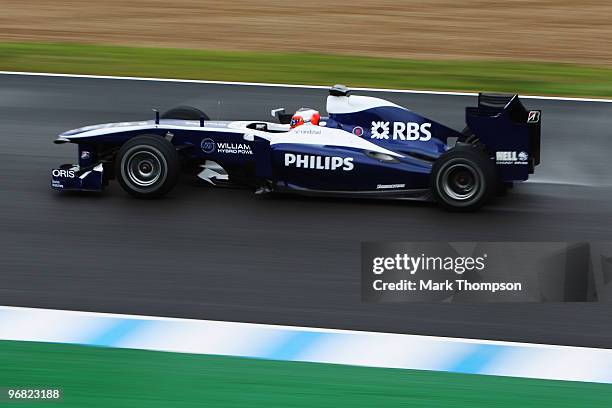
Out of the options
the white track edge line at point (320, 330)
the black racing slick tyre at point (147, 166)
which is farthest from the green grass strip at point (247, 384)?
the black racing slick tyre at point (147, 166)

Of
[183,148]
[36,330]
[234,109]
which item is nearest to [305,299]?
[36,330]

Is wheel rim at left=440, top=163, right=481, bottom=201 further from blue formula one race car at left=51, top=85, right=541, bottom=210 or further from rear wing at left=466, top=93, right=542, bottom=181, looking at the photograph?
rear wing at left=466, top=93, right=542, bottom=181

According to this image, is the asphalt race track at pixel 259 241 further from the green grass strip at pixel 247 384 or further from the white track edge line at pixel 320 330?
the green grass strip at pixel 247 384

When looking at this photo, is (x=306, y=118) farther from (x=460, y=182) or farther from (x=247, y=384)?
(x=247, y=384)

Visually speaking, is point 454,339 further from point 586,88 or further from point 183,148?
point 586,88

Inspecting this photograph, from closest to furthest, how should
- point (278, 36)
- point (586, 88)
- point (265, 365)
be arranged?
point (265, 365) < point (586, 88) < point (278, 36)

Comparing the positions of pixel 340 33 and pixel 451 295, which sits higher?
pixel 340 33

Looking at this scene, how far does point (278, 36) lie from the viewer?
1950 cm

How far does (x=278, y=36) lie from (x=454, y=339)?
502 inches

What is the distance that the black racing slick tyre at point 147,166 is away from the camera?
995cm

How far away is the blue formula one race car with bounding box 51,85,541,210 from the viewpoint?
9.81m

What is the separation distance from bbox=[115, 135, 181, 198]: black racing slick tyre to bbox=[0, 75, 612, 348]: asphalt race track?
146mm

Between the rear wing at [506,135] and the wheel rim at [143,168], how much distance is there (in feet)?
8.64

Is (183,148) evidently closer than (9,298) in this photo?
No
